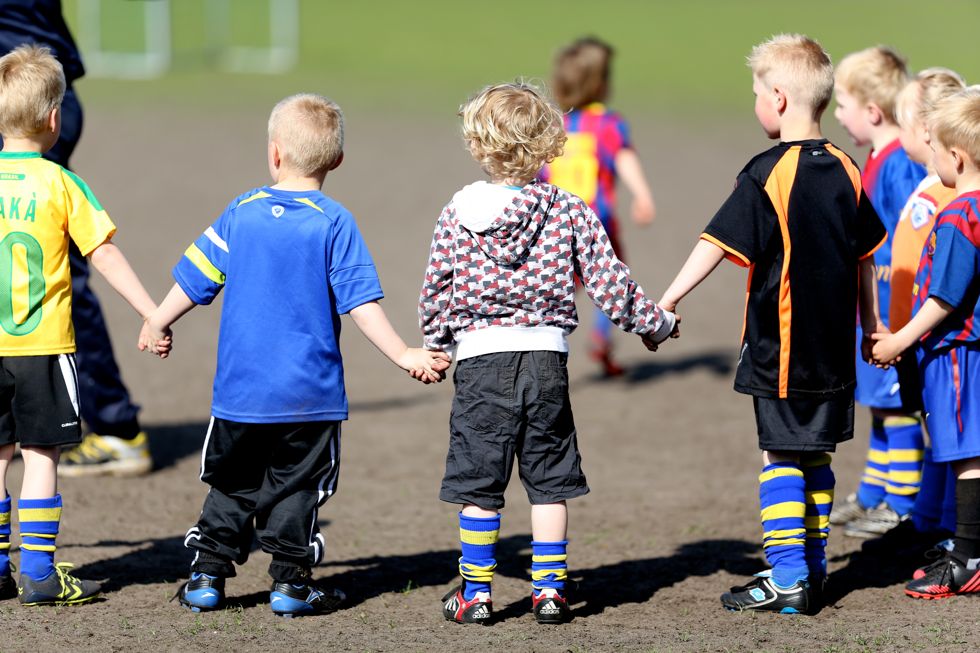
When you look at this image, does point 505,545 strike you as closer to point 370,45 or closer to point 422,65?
point 422,65

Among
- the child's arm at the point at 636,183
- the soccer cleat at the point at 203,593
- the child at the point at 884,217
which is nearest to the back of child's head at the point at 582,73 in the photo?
the child's arm at the point at 636,183

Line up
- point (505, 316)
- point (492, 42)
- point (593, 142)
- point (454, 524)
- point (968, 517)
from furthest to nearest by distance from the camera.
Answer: point (492, 42) → point (593, 142) → point (454, 524) → point (968, 517) → point (505, 316)

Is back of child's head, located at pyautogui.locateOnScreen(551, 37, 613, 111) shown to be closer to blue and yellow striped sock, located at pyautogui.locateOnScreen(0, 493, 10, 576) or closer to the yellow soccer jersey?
the yellow soccer jersey

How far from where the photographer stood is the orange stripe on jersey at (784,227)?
4.22m

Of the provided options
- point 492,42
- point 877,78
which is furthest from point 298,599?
point 492,42

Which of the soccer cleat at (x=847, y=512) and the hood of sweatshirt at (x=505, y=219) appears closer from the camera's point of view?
the hood of sweatshirt at (x=505, y=219)

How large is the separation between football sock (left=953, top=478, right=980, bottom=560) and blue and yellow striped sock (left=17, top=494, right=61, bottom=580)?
2.97 meters

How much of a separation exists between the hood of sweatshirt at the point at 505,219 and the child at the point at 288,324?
36cm

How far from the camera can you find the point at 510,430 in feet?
13.8

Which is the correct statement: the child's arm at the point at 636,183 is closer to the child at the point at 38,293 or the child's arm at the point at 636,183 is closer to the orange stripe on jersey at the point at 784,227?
the orange stripe on jersey at the point at 784,227

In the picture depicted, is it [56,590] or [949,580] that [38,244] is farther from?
[949,580]

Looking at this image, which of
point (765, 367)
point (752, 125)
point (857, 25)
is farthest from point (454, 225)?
point (857, 25)

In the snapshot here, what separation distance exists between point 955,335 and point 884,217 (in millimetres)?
1037

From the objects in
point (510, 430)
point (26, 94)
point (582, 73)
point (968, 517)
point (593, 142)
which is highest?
point (582, 73)
